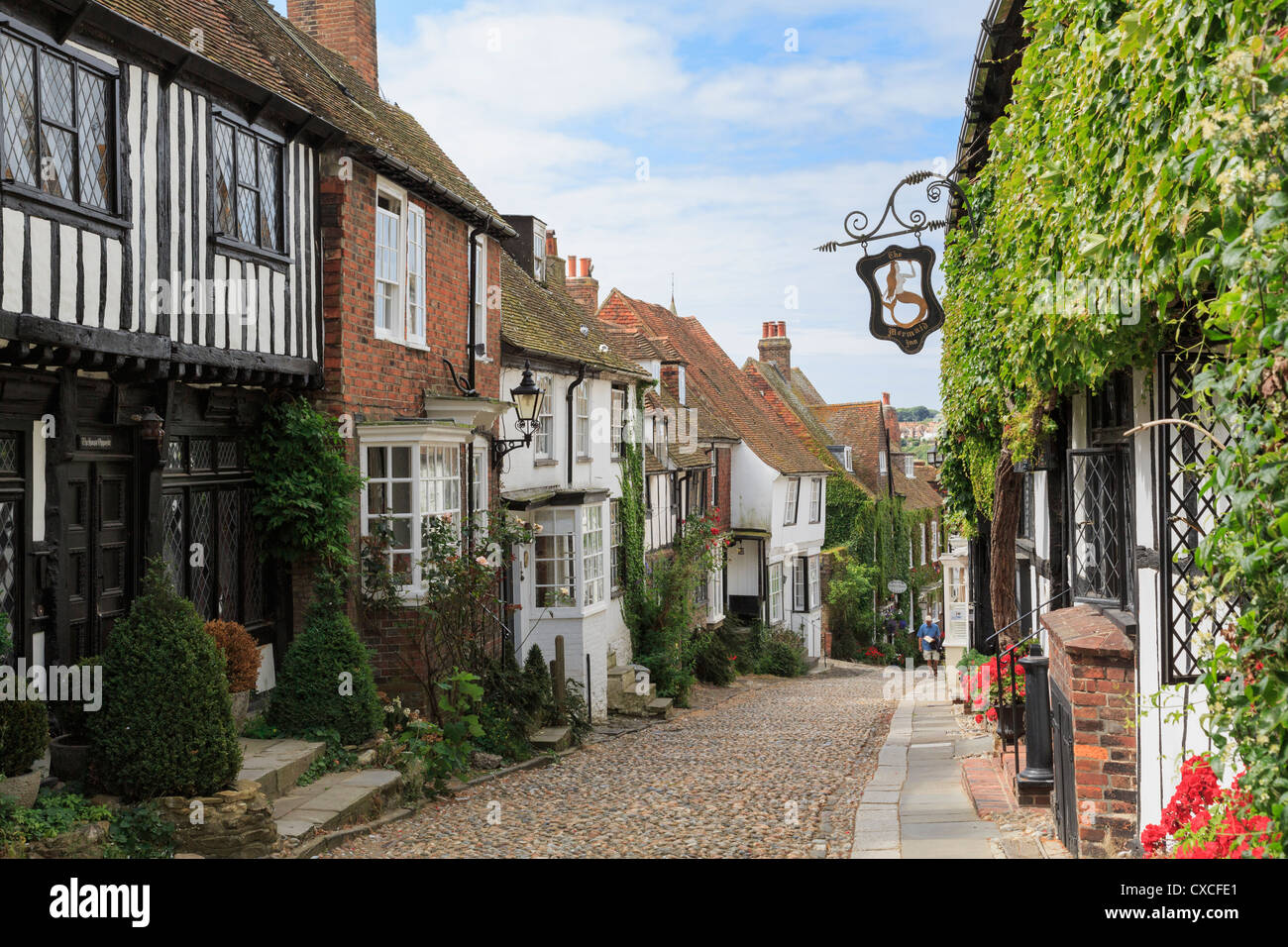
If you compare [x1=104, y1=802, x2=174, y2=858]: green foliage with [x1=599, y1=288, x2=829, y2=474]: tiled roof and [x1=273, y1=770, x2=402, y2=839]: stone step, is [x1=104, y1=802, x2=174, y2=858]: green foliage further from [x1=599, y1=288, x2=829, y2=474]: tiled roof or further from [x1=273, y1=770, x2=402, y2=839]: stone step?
[x1=599, y1=288, x2=829, y2=474]: tiled roof

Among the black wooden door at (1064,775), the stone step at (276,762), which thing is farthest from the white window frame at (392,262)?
the black wooden door at (1064,775)

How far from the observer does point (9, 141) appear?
22.9 ft

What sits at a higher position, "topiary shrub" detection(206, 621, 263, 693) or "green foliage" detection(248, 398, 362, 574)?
"green foliage" detection(248, 398, 362, 574)

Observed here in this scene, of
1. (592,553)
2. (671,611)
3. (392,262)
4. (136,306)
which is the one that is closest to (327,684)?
(136,306)

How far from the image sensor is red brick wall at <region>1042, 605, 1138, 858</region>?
644cm

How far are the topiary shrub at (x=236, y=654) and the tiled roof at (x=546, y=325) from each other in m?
7.92

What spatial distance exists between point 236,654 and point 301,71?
665 centimetres

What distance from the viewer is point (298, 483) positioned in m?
10.4

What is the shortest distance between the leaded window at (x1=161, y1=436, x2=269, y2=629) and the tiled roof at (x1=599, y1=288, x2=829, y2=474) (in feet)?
65.3

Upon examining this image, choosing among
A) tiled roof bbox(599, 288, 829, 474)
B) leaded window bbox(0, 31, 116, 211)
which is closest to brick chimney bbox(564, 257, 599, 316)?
tiled roof bbox(599, 288, 829, 474)

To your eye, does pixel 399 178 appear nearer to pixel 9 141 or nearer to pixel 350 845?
pixel 9 141

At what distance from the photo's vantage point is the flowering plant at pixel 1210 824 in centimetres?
392

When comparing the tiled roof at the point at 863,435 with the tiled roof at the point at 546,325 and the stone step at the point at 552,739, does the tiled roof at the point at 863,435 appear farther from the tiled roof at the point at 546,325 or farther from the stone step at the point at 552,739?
the stone step at the point at 552,739

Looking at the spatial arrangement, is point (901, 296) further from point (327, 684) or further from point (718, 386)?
point (718, 386)
